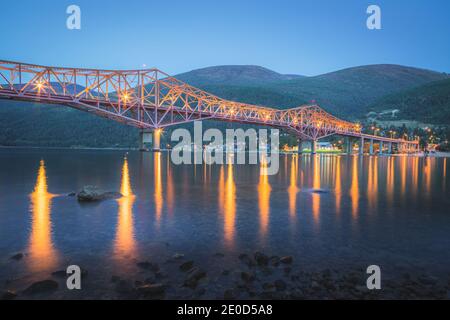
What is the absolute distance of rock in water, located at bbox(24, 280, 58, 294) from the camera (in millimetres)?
5676

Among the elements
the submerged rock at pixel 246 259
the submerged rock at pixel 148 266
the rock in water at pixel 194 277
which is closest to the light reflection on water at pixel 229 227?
the submerged rock at pixel 246 259

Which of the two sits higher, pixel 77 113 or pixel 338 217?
pixel 77 113

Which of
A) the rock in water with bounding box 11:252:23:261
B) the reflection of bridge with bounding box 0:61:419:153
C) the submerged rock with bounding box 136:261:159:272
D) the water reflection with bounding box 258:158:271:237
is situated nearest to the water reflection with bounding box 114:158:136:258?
the submerged rock with bounding box 136:261:159:272

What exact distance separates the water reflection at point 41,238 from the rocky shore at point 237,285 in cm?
48

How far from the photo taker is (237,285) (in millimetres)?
6102

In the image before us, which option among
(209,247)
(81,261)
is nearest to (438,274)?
(209,247)

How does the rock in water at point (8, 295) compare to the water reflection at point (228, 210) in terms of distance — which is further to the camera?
the water reflection at point (228, 210)

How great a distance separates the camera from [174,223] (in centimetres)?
1075

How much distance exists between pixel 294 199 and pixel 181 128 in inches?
5882

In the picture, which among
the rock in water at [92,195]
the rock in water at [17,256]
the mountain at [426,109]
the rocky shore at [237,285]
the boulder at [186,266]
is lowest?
the rocky shore at [237,285]

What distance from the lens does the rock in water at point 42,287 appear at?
5.68 metres

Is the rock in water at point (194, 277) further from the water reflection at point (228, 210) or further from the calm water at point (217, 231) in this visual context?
the water reflection at point (228, 210)
